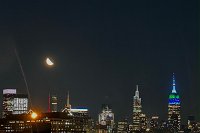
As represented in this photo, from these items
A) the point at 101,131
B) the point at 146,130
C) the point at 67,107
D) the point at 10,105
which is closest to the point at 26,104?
the point at 10,105

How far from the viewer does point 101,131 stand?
472 feet

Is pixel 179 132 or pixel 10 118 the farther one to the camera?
pixel 179 132

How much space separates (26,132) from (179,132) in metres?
113

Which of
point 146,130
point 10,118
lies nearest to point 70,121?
point 10,118

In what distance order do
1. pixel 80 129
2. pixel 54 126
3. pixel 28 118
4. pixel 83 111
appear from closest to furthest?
pixel 28 118 → pixel 54 126 → pixel 80 129 → pixel 83 111

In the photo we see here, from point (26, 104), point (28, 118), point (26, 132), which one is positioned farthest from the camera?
point (26, 104)

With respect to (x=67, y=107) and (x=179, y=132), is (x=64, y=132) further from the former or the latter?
(x=179, y=132)

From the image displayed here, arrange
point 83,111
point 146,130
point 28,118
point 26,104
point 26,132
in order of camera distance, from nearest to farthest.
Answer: point 26,132 < point 28,118 < point 26,104 < point 83,111 < point 146,130

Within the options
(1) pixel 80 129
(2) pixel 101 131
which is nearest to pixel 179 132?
(2) pixel 101 131

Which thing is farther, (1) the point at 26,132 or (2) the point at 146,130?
(2) the point at 146,130

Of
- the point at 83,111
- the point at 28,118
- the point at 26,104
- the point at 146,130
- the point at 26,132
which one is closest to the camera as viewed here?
the point at 26,132

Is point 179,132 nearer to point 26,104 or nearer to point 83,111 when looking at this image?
point 83,111

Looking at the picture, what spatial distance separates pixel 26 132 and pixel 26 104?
154 feet

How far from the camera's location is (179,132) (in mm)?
190000
